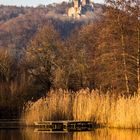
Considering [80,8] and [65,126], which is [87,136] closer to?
[65,126]

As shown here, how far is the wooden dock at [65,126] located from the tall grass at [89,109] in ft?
1.81

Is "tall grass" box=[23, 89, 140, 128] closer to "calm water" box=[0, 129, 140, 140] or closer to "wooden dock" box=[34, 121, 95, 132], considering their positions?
"wooden dock" box=[34, 121, 95, 132]

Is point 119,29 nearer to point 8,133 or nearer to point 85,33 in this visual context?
point 8,133

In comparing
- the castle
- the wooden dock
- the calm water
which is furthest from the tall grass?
the castle

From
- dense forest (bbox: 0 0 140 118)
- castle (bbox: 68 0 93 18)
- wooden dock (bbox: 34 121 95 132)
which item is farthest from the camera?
castle (bbox: 68 0 93 18)

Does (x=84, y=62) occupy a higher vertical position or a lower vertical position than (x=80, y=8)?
lower

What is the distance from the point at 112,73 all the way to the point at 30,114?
5.08 meters

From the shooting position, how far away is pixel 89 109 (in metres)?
24.3

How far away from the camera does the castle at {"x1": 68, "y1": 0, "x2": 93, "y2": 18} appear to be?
125 m

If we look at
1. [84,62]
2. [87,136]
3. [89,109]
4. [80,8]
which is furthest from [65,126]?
[80,8]

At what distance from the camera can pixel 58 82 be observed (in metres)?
37.7

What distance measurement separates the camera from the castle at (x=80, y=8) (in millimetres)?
125025

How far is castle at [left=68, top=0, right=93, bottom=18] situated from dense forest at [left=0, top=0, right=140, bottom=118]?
78120 mm

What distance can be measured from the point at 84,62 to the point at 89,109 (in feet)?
50.6
